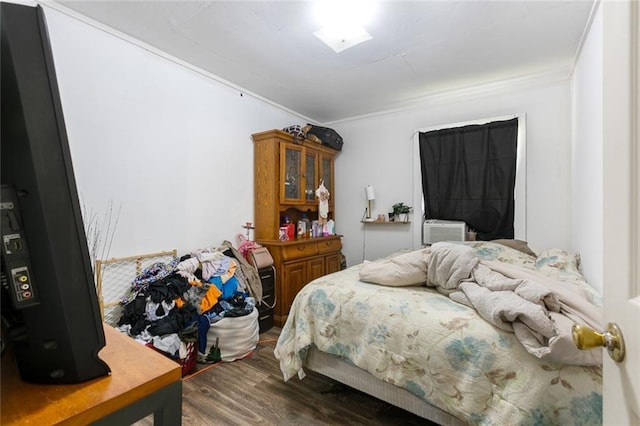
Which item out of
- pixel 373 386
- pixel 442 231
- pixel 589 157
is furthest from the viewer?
pixel 442 231

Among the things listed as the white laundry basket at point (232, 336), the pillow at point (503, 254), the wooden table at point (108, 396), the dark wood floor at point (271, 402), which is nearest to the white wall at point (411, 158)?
the pillow at point (503, 254)

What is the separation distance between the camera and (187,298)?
2.23 meters

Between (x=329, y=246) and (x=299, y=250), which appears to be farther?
(x=329, y=246)

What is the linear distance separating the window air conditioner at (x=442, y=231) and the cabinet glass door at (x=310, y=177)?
1.40m

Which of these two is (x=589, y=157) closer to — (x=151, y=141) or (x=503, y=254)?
(x=503, y=254)

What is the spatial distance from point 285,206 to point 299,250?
51 centimetres

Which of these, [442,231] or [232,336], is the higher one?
[442,231]

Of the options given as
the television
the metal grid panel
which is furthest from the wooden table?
the metal grid panel

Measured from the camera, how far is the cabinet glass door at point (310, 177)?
361cm

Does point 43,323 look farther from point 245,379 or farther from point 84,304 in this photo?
point 245,379

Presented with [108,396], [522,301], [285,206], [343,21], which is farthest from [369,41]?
[108,396]

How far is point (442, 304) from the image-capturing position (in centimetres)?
160

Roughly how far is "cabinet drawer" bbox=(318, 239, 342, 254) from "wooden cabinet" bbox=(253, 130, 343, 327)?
12 millimetres

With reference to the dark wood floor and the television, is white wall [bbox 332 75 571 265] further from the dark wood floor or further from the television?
the television
